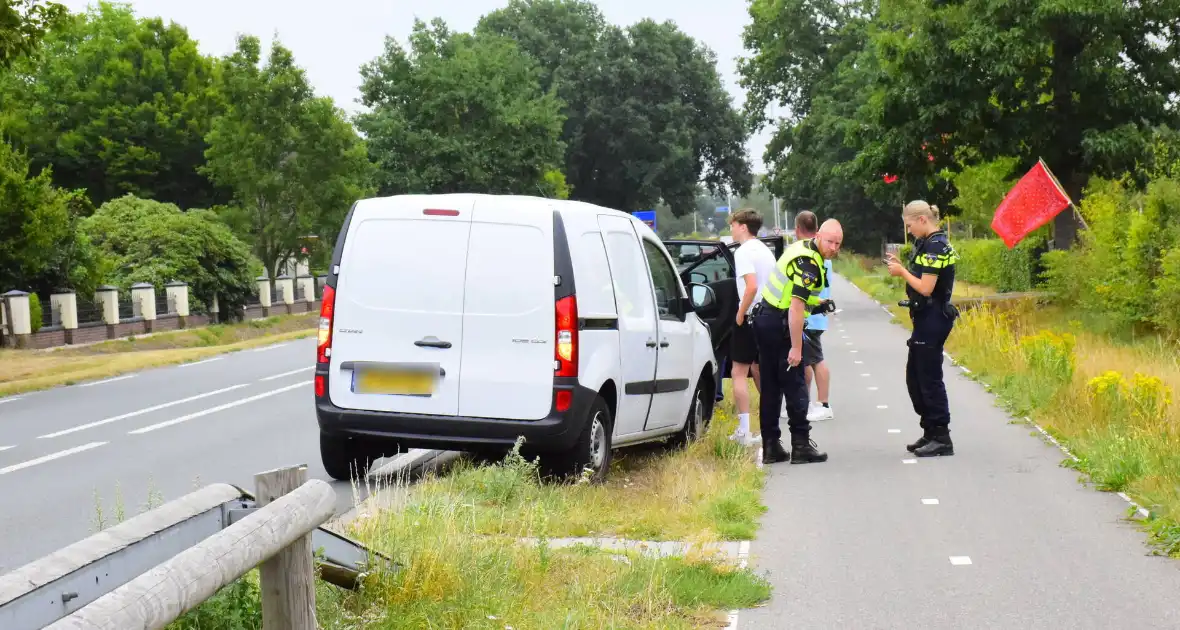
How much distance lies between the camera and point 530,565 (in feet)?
20.4

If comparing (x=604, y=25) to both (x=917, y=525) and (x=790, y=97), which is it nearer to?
(x=790, y=97)

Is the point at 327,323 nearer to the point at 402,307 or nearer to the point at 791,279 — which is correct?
the point at 402,307

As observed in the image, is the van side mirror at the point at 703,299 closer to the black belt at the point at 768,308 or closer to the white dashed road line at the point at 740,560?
the black belt at the point at 768,308

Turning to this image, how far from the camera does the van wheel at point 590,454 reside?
874 centimetres

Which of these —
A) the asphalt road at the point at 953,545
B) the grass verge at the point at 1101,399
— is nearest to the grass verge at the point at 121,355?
the grass verge at the point at 1101,399

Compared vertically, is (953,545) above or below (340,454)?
below

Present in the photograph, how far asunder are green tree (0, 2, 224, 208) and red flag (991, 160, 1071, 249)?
45349 mm

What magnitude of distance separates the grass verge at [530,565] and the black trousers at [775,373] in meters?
1.34

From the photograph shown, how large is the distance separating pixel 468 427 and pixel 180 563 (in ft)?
17.2

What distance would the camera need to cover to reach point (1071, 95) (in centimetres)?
2947

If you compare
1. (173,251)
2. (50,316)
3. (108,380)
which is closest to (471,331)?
(108,380)

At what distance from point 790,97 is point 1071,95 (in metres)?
23.3

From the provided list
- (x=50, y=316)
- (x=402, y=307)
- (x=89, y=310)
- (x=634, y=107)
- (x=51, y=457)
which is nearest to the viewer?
(x=402, y=307)

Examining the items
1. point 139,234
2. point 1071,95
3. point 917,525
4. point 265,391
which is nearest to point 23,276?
point 139,234
